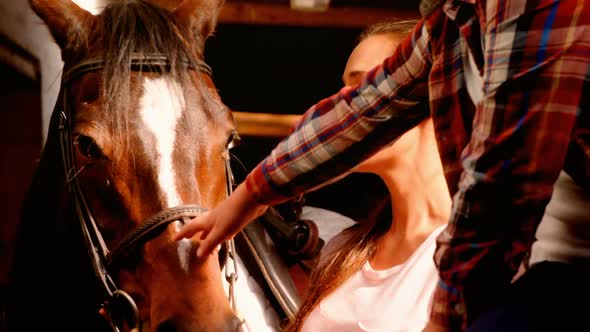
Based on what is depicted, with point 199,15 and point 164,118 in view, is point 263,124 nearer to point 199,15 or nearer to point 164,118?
point 199,15

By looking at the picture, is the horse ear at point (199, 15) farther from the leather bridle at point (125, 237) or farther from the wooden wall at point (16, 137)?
the wooden wall at point (16, 137)

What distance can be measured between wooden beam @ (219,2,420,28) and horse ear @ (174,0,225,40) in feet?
2.58

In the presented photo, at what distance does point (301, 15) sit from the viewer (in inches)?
76.8

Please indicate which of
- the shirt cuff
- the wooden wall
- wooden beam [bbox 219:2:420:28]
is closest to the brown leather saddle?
the shirt cuff

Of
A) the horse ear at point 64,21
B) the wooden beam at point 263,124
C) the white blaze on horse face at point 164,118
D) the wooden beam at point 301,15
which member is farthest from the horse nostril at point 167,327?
the wooden beam at point 301,15

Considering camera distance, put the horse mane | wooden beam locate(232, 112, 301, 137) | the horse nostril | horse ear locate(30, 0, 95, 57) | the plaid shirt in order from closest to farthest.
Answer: the plaid shirt → the horse nostril → the horse mane → horse ear locate(30, 0, 95, 57) → wooden beam locate(232, 112, 301, 137)

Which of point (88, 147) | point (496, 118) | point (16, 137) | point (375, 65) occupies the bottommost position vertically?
point (16, 137)

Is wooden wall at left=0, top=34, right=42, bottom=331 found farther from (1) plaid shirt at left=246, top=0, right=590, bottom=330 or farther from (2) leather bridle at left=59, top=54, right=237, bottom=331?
(1) plaid shirt at left=246, top=0, right=590, bottom=330

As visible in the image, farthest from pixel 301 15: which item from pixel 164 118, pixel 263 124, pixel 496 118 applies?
pixel 496 118

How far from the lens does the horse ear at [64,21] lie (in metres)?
1.05

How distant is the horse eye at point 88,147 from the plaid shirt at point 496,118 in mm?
580

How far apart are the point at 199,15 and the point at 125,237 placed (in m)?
0.54

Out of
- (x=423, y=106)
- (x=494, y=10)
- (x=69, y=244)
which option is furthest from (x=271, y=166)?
(x=69, y=244)

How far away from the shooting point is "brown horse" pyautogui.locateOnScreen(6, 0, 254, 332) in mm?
815
